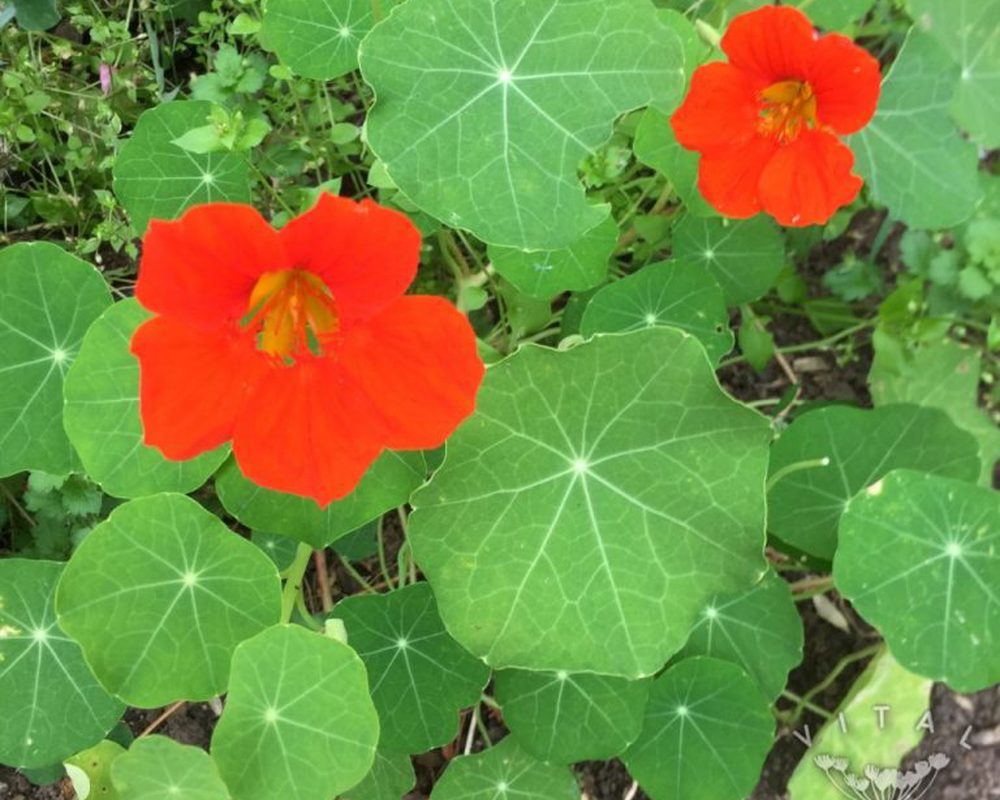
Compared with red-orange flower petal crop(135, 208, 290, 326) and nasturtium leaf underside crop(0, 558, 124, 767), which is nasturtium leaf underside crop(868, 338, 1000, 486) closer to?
red-orange flower petal crop(135, 208, 290, 326)

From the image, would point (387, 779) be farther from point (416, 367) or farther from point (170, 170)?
point (170, 170)

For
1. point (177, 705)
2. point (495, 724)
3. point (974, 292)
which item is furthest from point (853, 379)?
point (177, 705)

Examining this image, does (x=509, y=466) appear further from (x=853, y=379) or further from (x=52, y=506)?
(x=853, y=379)

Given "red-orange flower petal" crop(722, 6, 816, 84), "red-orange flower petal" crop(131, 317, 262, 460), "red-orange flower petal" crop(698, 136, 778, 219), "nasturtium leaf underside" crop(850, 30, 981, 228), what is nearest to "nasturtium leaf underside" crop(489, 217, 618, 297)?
"red-orange flower petal" crop(698, 136, 778, 219)

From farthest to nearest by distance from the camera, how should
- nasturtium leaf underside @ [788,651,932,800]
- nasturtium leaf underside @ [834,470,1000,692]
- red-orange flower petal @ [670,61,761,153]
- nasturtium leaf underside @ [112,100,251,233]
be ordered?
nasturtium leaf underside @ [788,651,932,800]
nasturtium leaf underside @ [112,100,251,233]
nasturtium leaf underside @ [834,470,1000,692]
red-orange flower petal @ [670,61,761,153]

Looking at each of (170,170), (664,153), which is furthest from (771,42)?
(170,170)

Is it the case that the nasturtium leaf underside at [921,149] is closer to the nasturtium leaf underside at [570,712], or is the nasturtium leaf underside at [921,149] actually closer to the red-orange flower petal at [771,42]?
the red-orange flower petal at [771,42]

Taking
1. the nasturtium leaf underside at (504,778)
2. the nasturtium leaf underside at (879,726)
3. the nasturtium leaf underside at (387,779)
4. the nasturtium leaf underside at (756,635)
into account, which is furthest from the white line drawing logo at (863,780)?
the nasturtium leaf underside at (387,779)
